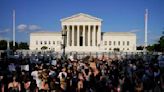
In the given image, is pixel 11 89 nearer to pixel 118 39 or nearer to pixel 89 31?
pixel 89 31

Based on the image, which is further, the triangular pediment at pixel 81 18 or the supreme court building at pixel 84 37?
the supreme court building at pixel 84 37

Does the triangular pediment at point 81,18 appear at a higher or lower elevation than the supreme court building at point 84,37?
higher

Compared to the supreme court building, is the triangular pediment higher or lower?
higher

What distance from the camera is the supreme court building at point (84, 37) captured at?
121 meters

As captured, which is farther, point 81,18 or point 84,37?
point 84,37

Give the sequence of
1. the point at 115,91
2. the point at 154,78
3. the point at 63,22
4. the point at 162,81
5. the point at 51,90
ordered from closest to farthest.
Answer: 1. the point at 51,90
2. the point at 115,91
3. the point at 162,81
4. the point at 154,78
5. the point at 63,22

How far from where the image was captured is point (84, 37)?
4843 inches

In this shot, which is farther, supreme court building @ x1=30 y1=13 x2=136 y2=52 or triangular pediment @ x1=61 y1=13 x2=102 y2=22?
supreme court building @ x1=30 y1=13 x2=136 y2=52

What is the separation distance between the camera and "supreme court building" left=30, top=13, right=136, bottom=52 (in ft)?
398

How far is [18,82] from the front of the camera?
37.1ft

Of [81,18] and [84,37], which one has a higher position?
[81,18]

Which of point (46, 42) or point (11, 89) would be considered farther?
point (46, 42)

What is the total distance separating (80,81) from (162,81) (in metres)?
2.82

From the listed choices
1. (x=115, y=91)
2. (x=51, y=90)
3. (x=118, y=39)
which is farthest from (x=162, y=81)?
(x=118, y=39)
